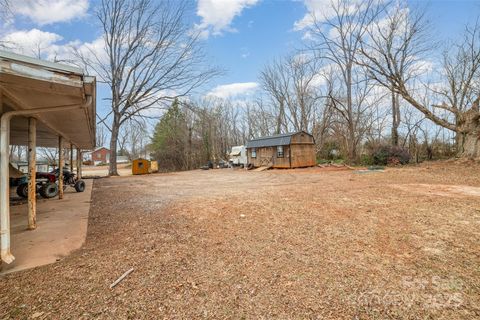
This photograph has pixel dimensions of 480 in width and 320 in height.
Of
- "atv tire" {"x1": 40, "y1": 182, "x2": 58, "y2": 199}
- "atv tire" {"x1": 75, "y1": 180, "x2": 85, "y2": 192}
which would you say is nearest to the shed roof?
"atv tire" {"x1": 75, "y1": 180, "x2": 85, "y2": 192}

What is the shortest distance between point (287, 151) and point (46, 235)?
1519 centimetres

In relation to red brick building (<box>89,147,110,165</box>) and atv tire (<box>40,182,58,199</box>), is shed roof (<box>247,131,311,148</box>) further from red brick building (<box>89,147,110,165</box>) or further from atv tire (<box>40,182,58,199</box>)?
red brick building (<box>89,147,110,165</box>)

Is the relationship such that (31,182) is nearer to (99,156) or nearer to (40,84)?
(40,84)

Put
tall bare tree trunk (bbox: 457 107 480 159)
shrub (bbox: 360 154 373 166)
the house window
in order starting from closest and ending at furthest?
tall bare tree trunk (bbox: 457 107 480 159), shrub (bbox: 360 154 373 166), the house window

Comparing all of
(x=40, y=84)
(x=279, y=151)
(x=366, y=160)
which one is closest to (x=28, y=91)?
(x=40, y=84)

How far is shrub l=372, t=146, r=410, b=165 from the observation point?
579 inches

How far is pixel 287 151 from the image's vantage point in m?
17.0

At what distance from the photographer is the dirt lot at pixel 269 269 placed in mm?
1812

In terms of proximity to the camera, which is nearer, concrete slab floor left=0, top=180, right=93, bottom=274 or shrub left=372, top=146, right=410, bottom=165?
concrete slab floor left=0, top=180, right=93, bottom=274

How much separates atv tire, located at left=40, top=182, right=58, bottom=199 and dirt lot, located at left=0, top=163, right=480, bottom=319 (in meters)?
3.68

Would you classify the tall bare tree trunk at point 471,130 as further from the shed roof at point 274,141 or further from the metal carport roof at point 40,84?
the metal carport roof at point 40,84

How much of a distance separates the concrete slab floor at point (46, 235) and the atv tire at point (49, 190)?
1.25 meters

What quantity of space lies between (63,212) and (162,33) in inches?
640

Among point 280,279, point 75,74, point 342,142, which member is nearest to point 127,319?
point 280,279
